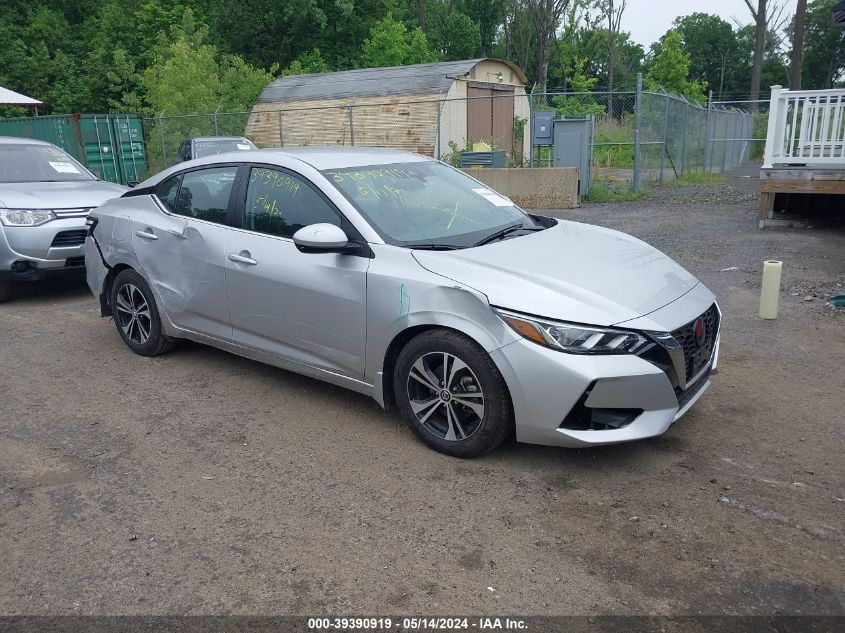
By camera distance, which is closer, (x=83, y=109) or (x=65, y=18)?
(x=83, y=109)

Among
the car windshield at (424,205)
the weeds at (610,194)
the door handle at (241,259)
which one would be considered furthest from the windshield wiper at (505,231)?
the weeds at (610,194)

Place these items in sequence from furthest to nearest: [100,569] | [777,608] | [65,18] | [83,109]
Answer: [65,18] < [83,109] < [100,569] < [777,608]

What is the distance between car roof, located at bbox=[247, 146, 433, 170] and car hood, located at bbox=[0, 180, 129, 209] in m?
3.60

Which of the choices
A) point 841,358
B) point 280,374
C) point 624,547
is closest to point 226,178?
point 280,374

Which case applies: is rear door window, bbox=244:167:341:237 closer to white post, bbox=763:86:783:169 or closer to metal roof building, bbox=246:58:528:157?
white post, bbox=763:86:783:169

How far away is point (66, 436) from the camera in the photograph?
14.3ft

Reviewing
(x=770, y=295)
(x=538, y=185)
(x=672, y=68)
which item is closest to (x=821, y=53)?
(x=672, y=68)

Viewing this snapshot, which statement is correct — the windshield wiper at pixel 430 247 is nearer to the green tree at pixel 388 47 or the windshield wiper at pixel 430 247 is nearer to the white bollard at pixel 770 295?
the white bollard at pixel 770 295

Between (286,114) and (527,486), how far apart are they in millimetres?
23235

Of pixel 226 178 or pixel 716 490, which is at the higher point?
pixel 226 178

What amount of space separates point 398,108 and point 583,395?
19.7 metres

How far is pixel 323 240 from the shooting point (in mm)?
4020

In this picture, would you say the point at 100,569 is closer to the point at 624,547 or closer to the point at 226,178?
the point at 624,547

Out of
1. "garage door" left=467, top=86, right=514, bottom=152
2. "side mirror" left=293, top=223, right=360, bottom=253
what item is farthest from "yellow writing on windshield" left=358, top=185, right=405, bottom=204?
"garage door" left=467, top=86, right=514, bottom=152
